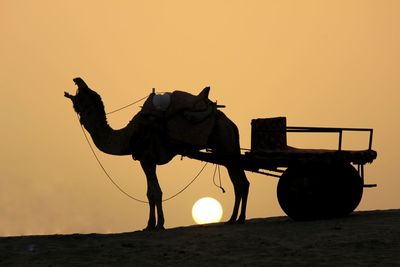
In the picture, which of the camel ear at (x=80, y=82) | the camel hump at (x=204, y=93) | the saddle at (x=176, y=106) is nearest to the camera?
the saddle at (x=176, y=106)

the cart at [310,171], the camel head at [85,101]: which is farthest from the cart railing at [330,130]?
the camel head at [85,101]

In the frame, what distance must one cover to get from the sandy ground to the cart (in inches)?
30.1

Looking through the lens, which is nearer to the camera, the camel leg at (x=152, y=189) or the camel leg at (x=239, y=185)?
the camel leg at (x=152, y=189)

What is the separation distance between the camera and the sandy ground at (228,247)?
43.6 feet

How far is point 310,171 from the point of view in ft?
59.5

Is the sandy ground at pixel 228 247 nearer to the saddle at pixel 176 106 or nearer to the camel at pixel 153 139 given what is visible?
the camel at pixel 153 139

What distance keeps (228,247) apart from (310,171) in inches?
162

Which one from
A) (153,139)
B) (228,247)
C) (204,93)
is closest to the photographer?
(228,247)

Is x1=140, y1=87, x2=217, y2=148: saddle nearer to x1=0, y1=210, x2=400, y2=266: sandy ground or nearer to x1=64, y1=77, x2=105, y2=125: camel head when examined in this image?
x1=64, y1=77, x2=105, y2=125: camel head

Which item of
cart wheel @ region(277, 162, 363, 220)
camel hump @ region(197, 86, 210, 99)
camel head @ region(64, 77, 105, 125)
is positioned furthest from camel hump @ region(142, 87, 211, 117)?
cart wheel @ region(277, 162, 363, 220)

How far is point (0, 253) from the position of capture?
48.9 ft

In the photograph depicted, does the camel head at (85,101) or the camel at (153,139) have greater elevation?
the camel head at (85,101)

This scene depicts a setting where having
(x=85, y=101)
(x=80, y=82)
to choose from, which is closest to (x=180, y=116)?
(x=85, y=101)

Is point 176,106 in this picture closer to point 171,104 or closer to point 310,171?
point 171,104
